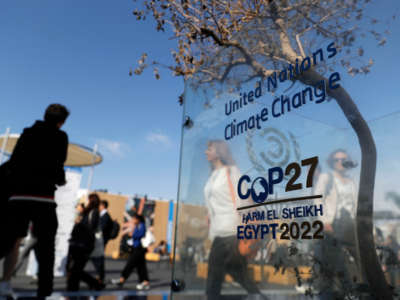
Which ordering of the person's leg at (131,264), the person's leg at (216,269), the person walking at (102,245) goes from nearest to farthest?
the person's leg at (216,269) → the person walking at (102,245) → the person's leg at (131,264)

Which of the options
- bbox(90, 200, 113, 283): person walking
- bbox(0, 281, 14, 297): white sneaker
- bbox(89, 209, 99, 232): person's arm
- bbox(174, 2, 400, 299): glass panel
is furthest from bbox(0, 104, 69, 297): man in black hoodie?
bbox(90, 200, 113, 283): person walking

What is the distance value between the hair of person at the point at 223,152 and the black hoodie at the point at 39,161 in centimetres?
122

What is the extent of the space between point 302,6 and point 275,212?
1139 millimetres

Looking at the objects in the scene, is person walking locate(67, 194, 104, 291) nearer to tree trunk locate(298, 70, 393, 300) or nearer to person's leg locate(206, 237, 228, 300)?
person's leg locate(206, 237, 228, 300)

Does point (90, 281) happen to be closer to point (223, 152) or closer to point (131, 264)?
point (131, 264)

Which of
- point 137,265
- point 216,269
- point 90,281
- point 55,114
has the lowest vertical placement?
point 90,281

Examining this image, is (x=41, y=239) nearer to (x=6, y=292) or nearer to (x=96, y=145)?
(x=6, y=292)

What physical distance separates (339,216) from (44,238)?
2031 millimetres

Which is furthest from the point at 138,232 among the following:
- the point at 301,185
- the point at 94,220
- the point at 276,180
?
the point at 301,185

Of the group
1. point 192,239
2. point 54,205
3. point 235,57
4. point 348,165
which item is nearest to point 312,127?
point 348,165

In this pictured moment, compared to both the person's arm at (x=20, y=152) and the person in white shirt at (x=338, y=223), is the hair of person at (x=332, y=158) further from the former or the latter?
the person's arm at (x=20, y=152)

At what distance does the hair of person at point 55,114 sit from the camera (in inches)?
105

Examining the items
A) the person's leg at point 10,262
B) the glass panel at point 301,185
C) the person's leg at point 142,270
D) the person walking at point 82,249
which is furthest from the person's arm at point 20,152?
the person's leg at point 142,270

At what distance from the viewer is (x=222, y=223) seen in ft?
6.53
